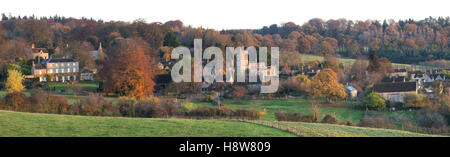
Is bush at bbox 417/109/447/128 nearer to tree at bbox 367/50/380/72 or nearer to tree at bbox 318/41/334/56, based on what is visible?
tree at bbox 367/50/380/72

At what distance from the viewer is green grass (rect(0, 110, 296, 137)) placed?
37.7ft

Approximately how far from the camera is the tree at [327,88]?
3319 cm

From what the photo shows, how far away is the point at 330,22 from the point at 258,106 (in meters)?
69.4

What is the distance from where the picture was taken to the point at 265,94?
35.3 metres

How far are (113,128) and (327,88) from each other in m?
24.3

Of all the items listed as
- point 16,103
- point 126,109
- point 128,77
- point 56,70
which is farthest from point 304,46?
point 16,103

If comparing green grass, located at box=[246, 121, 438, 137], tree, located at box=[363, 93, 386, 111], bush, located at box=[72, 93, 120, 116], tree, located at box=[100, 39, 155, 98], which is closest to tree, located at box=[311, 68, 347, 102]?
tree, located at box=[363, 93, 386, 111]

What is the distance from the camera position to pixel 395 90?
107 ft

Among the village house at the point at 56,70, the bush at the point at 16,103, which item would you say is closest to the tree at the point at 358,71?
the village house at the point at 56,70

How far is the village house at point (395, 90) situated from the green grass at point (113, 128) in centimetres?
2153

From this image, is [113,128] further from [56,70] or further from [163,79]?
[56,70]

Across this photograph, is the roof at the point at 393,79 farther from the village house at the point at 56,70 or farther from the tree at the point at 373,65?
the village house at the point at 56,70

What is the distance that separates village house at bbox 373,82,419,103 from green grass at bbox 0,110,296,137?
21.5 m
